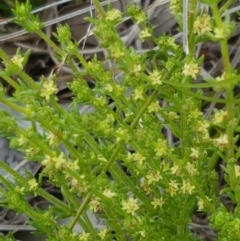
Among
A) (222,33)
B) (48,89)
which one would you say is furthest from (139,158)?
(222,33)

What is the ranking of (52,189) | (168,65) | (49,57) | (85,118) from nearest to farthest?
1. (85,118)
2. (168,65)
3. (52,189)
4. (49,57)

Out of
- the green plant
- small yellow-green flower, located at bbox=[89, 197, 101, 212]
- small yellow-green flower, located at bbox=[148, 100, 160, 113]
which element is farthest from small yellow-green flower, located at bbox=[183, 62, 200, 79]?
small yellow-green flower, located at bbox=[89, 197, 101, 212]

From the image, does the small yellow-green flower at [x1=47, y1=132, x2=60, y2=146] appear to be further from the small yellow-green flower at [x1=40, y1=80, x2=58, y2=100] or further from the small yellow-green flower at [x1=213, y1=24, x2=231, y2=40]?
the small yellow-green flower at [x1=213, y1=24, x2=231, y2=40]

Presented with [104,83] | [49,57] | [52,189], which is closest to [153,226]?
[104,83]

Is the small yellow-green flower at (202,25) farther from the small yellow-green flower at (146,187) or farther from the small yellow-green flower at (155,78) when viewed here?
the small yellow-green flower at (146,187)

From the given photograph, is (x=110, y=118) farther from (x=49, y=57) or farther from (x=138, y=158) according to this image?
(x=49, y=57)

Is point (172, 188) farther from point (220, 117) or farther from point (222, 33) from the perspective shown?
point (222, 33)

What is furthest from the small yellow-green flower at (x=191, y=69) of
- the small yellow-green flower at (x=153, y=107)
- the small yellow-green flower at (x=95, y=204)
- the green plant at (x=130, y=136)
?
the small yellow-green flower at (x=95, y=204)

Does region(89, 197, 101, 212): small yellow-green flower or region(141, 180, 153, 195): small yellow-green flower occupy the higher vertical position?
region(89, 197, 101, 212): small yellow-green flower
